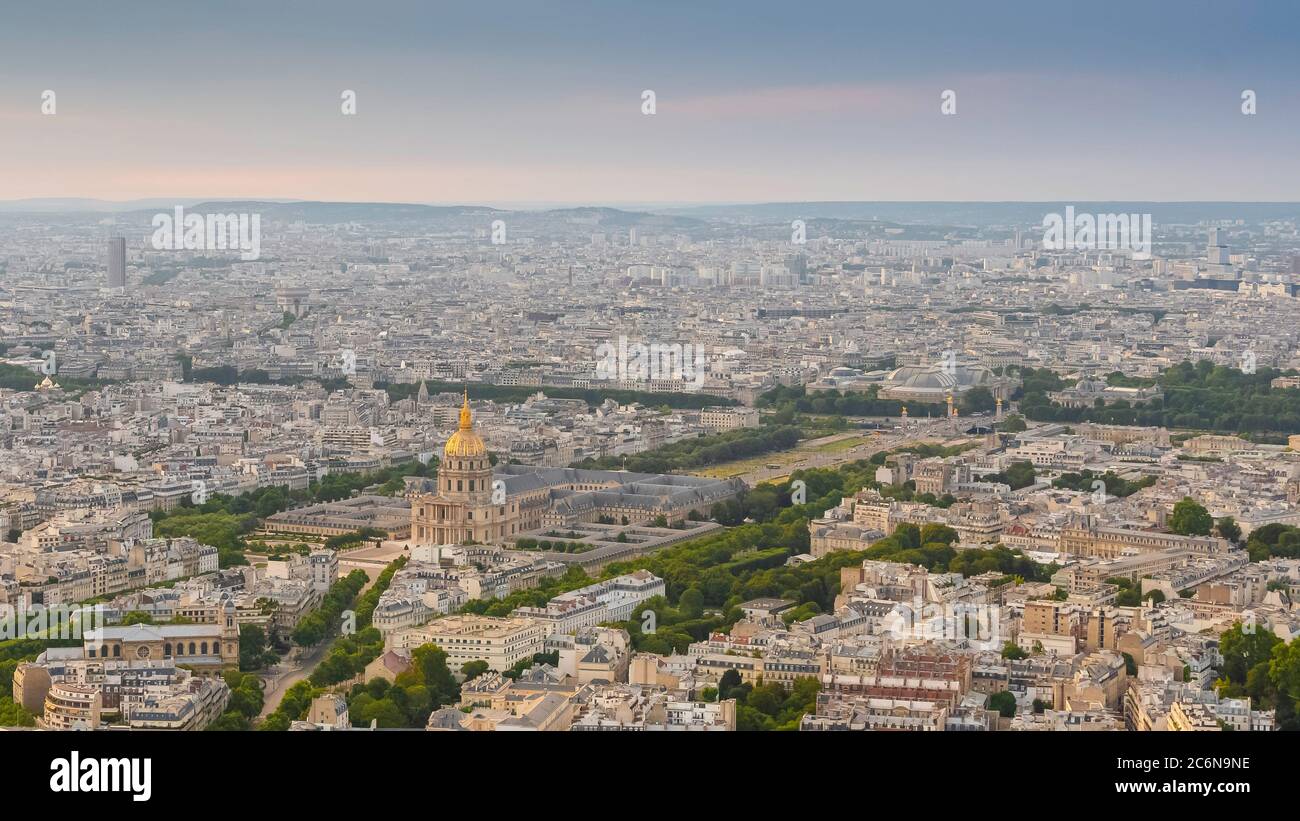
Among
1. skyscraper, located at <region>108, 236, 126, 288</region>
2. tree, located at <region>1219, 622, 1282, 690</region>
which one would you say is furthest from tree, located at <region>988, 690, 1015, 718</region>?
skyscraper, located at <region>108, 236, 126, 288</region>

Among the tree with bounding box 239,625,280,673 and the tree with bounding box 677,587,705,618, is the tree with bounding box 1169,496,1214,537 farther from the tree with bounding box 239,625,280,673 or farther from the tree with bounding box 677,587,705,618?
the tree with bounding box 239,625,280,673

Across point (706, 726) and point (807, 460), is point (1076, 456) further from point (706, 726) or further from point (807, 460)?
point (706, 726)

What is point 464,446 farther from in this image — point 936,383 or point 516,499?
point 936,383

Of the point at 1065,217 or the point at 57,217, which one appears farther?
the point at 1065,217

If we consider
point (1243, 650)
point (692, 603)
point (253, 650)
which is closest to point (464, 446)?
point (692, 603)
